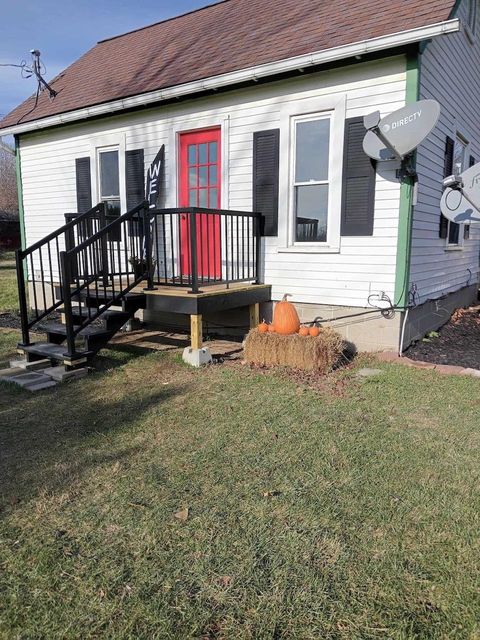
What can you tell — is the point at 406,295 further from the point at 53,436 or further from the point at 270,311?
the point at 53,436

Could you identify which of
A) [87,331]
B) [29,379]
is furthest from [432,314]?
[29,379]

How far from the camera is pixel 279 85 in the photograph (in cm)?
557

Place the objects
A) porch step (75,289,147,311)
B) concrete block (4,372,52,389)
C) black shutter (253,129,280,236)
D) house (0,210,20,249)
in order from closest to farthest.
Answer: concrete block (4,372,52,389) < porch step (75,289,147,311) < black shutter (253,129,280,236) < house (0,210,20,249)

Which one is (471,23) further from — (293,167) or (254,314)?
(254,314)

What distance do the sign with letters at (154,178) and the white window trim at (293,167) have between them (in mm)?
1948

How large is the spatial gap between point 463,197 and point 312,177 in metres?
1.78

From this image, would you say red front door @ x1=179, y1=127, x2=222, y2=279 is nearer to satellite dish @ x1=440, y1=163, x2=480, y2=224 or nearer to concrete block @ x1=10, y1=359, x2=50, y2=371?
concrete block @ x1=10, y1=359, x2=50, y2=371

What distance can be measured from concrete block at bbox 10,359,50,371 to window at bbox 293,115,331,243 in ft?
10.8

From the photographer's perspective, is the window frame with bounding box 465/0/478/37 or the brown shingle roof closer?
the brown shingle roof

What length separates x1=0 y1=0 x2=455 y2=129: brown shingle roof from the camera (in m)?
5.02

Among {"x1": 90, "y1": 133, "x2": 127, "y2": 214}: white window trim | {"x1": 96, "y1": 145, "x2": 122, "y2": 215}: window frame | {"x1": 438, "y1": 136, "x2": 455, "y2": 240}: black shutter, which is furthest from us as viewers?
{"x1": 96, "y1": 145, "x2": 122, "y2": 215}: window frame

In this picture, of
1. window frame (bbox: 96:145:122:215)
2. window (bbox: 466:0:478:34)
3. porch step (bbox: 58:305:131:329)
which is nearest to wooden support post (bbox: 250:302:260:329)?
porch step (bbox: 58:305:131:329)

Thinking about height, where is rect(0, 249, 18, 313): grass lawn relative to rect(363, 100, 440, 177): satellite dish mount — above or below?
below

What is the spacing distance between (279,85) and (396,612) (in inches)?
215
